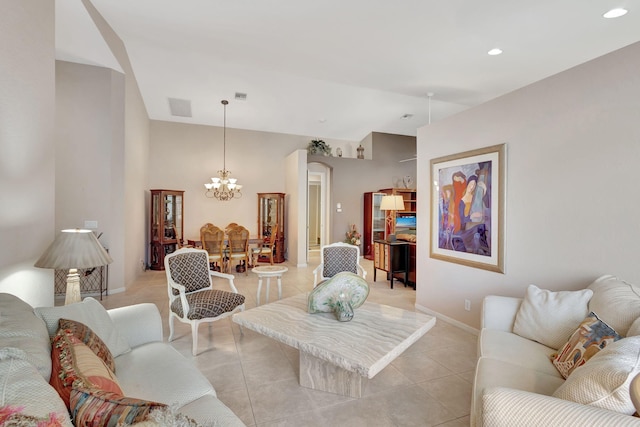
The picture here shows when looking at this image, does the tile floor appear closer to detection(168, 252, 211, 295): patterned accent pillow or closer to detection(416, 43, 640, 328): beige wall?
detection(168, 252, 211, 295): patterned accent pillow

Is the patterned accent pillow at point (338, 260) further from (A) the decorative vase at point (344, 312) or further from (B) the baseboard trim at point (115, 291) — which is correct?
(B) the baseboard trim at point (115, 291)

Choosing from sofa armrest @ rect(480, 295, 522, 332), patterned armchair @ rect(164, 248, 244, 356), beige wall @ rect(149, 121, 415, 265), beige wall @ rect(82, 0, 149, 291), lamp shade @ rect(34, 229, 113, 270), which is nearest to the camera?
lamp shade @ rect(34, 229, 113, 270)

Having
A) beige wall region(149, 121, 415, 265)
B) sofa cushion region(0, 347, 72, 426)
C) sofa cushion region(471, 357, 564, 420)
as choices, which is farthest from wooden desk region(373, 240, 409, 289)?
sofa cushion region(0, 347, 72, 426)

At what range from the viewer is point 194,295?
3.07 metres

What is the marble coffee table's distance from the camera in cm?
182

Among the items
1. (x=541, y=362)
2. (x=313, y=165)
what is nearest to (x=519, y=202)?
(x=541, y=362)

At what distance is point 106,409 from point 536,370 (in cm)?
214

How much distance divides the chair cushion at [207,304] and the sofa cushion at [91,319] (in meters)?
0.90

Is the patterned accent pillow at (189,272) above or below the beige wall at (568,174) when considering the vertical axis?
below

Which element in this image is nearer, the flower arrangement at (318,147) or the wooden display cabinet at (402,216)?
the wooden display cabinet at (402,216)

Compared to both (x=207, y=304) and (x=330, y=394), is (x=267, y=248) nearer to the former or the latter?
(x=207, y=304)

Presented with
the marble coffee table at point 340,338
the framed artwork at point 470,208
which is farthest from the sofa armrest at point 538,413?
the framed artwork at point 470,208

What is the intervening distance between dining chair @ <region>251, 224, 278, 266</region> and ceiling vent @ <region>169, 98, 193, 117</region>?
3.26 metres

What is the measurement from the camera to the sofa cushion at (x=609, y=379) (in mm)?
1066
